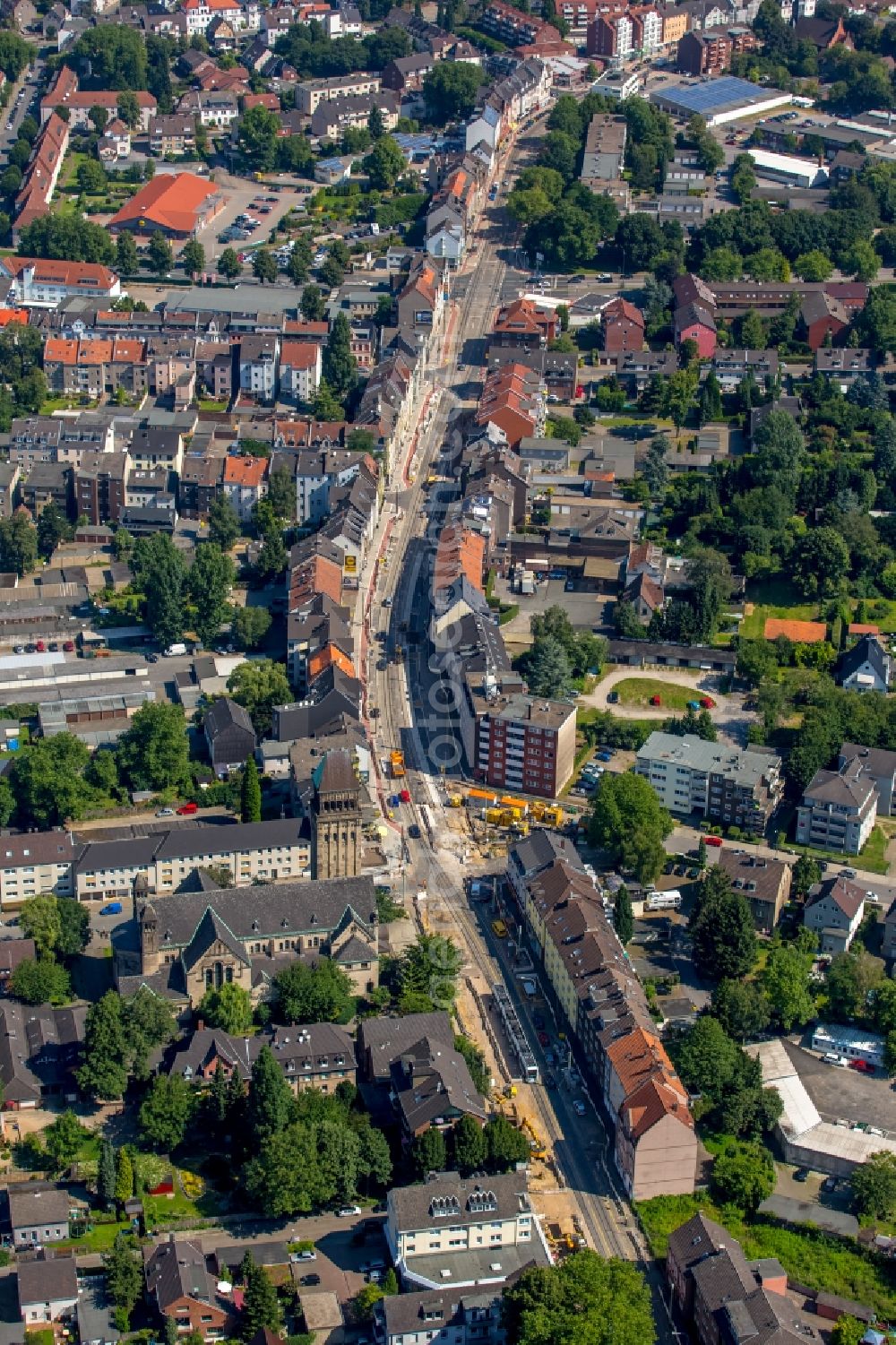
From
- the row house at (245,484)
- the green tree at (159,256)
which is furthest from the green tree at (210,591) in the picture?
the green tree at (159,256)

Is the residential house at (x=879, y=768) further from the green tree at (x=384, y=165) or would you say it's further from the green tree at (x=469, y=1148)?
the green tree at (x=384, y=165)

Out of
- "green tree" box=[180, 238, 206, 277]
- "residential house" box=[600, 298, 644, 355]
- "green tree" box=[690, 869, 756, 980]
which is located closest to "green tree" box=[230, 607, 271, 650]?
"green tree" box=[690, 869, 756, 980]

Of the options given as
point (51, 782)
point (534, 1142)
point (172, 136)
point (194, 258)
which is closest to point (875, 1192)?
point (534, 1142)

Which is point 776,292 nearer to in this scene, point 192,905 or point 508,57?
point 508,57

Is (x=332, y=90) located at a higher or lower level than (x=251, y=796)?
higher

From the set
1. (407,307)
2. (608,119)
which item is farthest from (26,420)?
(608,119)

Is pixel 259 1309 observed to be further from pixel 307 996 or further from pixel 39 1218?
pixel 307 996

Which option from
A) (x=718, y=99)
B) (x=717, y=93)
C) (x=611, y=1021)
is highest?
(x=717, y=93)
